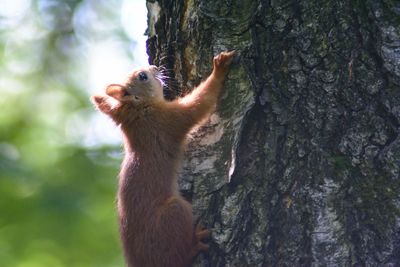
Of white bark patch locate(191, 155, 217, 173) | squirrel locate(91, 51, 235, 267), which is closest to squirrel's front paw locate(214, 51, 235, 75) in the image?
squirrel locate(91, 51, 235, 267)

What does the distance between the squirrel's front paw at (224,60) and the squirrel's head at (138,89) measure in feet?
3.34

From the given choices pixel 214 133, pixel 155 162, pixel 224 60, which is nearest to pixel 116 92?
pixel 155 162

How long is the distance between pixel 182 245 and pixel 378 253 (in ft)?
3.40

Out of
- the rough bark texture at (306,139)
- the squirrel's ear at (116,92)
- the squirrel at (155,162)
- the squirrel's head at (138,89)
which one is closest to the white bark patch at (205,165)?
the rough bark texture at (306,139)

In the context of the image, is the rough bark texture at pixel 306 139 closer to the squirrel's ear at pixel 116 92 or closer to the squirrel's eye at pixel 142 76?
the squirrel's eye at pixel 142 76

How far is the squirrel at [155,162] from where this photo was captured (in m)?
3.92

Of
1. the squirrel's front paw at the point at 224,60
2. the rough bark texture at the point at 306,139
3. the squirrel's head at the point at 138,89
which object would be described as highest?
the squirrel's head at the point at 138,89

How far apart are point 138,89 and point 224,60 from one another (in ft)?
4.81

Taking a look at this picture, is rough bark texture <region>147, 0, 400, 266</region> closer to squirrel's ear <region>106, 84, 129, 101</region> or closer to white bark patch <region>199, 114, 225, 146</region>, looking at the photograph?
white bark patch <region>199, 114, 225, 146</region>

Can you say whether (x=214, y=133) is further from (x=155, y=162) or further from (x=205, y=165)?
(x=155, y=162)

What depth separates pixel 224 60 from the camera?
3783 mm

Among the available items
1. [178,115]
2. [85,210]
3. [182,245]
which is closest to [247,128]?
[182,245]

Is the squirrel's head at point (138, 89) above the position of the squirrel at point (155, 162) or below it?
above

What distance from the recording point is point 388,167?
3416mm
